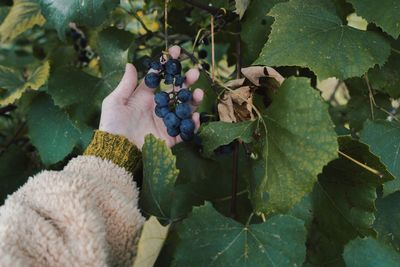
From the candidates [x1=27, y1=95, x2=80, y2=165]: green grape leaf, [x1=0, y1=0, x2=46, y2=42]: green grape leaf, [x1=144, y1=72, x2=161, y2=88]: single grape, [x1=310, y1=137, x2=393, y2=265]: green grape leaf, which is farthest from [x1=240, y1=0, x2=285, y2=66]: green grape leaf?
[x1=0, y1=0, x2=46, y2=42]: green grape leaf

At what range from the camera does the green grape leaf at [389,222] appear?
48.9 inches

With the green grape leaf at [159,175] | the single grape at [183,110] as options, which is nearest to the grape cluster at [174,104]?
the single grape at [183,110]

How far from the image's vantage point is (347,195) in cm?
105

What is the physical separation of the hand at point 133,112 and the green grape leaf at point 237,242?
12.1 inches

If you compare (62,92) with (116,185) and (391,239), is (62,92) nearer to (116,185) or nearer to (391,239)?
(116,185)

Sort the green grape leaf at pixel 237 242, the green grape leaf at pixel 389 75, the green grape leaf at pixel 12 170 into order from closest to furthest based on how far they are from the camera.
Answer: the green grape leaf at pixel 237 242
the green grape leaf at pixel 389 75
the green grape leaf at pixel 12 170

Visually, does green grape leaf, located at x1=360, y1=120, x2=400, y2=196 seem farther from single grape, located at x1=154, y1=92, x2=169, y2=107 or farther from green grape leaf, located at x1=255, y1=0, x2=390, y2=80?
single grape, located at x1=154, y1=92, x2=169, y2=107

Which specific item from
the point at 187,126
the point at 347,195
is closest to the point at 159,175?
the point at 187,126

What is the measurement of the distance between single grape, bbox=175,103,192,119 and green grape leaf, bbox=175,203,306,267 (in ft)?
0.72

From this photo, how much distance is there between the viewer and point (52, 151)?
5.01ft

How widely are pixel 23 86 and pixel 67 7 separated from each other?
15.2 inches

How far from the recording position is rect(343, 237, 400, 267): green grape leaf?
97 centimetres

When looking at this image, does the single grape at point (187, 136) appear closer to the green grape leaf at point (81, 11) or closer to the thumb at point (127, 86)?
the thumb at point (127, 86)

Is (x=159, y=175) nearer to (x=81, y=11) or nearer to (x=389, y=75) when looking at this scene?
(x=81, y=11)
